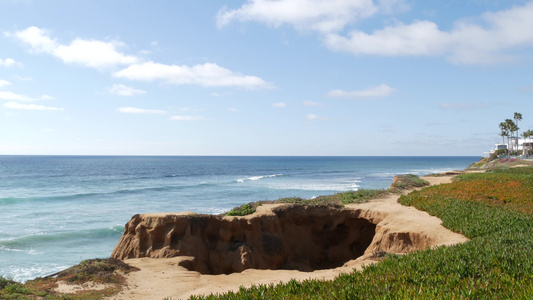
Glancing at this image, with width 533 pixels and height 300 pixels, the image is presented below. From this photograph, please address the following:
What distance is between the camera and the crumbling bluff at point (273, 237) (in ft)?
59.2

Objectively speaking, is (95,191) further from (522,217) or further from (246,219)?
(522,217)

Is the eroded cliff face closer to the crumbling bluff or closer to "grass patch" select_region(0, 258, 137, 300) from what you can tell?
the crumbling bluff

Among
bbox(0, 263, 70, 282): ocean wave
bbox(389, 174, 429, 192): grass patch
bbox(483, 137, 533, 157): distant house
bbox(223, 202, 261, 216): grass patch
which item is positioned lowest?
bbox(0, 263, 70, 282): ocean wave

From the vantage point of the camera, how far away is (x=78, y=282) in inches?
525

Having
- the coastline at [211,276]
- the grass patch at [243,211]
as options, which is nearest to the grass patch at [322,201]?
the grass patch at [243,211]

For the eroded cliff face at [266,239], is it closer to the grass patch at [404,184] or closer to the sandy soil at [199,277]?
the sandy soil at [199,277]

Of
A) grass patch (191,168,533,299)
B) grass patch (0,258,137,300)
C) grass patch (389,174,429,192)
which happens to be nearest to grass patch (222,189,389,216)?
grass patch (389,174,429,192)

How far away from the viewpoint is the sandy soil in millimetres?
12430

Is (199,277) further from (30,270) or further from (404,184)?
(404,184)

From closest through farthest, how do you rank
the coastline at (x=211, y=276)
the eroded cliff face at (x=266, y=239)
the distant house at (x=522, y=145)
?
the coastline at (x=211, y=276) → the eroded cliff face at (x=266, y=239) → the distant house at (x=522, y=145)

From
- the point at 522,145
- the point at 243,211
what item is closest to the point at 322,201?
the point at 243,211

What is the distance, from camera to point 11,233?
1207 inches

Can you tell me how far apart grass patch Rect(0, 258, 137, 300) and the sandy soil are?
49 centimetres

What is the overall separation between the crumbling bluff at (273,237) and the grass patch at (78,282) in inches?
125
